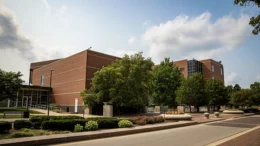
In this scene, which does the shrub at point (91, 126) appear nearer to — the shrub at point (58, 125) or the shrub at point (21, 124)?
the shrub at point (58, 125)

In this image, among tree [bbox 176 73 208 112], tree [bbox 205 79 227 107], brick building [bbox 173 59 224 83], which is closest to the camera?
tree [bbox 176 73 208 112]

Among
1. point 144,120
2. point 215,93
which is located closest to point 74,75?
point 144,120

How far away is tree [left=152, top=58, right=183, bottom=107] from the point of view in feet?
159

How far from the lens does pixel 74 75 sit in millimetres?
40219

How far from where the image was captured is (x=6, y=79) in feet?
89.0

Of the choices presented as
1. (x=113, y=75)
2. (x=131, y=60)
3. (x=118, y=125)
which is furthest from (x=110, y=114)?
(x=118, y=125)

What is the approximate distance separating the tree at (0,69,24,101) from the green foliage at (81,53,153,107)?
984 cm

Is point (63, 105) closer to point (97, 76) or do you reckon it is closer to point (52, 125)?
point (97, 76)

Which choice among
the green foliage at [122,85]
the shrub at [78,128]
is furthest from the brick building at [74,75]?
the shrub at [78,128]

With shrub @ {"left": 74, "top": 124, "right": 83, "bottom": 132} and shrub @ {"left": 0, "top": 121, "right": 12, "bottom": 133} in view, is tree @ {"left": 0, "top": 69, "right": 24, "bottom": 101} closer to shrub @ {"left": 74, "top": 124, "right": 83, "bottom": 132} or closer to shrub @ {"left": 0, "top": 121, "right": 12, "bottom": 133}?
shrub @ {"left": 0, "top": 121, "right": 12, "bottom": 133}

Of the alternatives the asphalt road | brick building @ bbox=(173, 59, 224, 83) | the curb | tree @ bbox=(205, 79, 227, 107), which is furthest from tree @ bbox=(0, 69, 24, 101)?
brick building @ bbox=(173, 59, 224, 83)

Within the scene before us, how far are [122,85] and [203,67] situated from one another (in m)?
52.3

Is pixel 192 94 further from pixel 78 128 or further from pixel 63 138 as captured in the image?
pixel 63 138

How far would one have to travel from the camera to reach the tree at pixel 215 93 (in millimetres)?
43850
